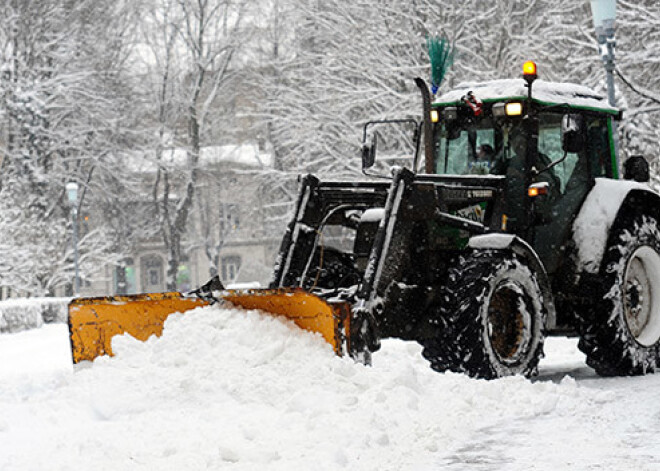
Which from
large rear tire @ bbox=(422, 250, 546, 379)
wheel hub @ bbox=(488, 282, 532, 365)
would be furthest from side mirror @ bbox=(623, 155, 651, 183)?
wheel hub @ bbox=(488, 282, 532, 365)

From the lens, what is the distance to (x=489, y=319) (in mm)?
8797

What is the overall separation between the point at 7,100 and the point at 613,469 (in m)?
27.8

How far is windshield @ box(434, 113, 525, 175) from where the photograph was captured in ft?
31.6

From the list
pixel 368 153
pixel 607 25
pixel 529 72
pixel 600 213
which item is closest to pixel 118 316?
pixel 368 153

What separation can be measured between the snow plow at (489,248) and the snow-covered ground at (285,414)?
468 mm

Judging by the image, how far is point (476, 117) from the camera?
9812 mm

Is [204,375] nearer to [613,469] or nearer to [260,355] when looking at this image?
[260,355]

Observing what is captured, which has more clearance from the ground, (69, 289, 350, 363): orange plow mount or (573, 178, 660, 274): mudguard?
(573, 178, 660, 274): mudguard

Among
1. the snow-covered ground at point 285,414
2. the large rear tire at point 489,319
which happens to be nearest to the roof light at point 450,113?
the large rear tire at point 489,319

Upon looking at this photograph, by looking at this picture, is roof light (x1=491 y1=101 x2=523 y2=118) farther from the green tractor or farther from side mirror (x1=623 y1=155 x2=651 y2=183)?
side mirror (x1=623 y1=155 x2=651 y2=183)

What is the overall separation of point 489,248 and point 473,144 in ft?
4.84

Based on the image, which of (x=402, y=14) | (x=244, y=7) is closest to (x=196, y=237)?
(x=244, y=7)

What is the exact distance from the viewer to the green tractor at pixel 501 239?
8523 mm

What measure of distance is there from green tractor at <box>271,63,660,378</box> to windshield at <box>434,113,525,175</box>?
11 mm
